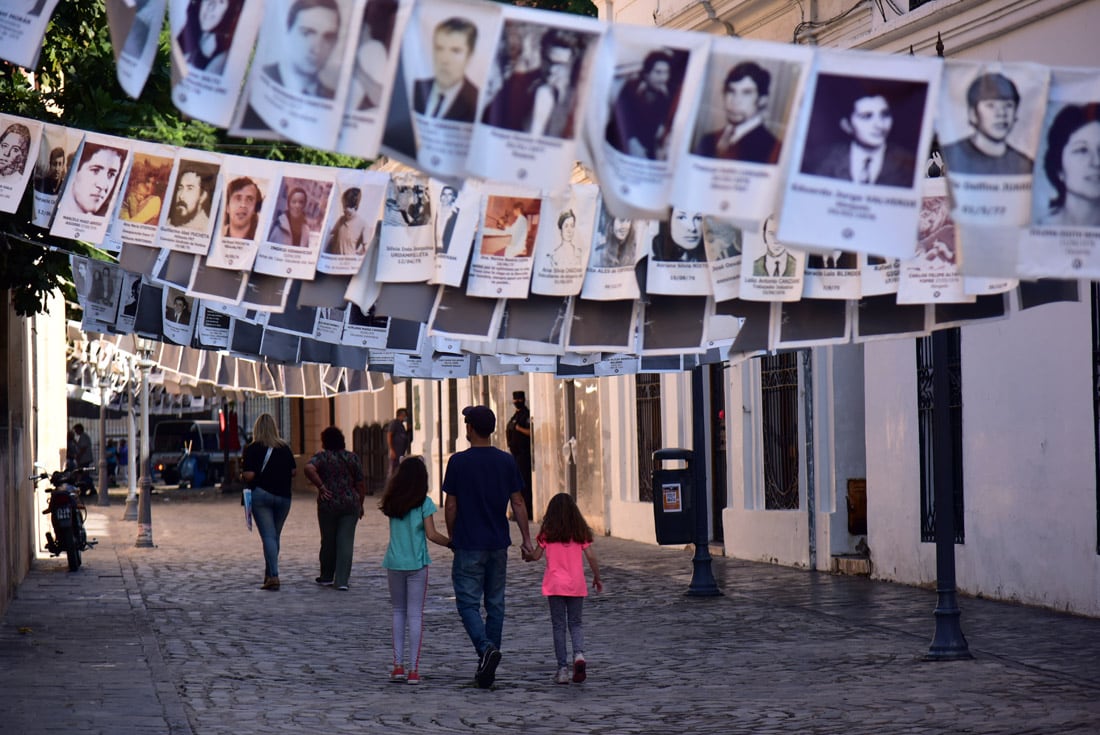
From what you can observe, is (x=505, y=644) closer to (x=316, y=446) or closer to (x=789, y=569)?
(x=789, y=569)

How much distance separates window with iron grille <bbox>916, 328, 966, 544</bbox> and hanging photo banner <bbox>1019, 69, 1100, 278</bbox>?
10758 millimetres

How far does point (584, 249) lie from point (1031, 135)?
377 centimetres

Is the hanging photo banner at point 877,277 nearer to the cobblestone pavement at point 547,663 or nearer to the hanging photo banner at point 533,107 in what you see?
the cobblestone pavement at point 547,663

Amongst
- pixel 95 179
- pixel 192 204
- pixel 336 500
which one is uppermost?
pixel 95 179

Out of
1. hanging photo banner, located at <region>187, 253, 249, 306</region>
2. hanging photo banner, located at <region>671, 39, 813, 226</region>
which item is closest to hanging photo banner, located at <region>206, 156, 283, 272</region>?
hanging photo banner, located at <region>187, 253, 249, 306</region>

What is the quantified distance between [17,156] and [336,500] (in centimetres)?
874

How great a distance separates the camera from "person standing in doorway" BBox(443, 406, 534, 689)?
1149 cm

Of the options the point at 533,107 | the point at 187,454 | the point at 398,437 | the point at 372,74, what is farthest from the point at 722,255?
the point at 187,454

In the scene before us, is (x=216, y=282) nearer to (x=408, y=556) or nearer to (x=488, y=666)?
(x=408, y=556)

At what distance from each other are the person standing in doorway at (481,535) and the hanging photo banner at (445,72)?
18.9ft

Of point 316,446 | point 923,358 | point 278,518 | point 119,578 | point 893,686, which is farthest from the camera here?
point 316,446

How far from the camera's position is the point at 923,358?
57.0 ft

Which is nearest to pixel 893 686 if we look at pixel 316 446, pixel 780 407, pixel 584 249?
pixel 584 249

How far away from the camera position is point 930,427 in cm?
1728
